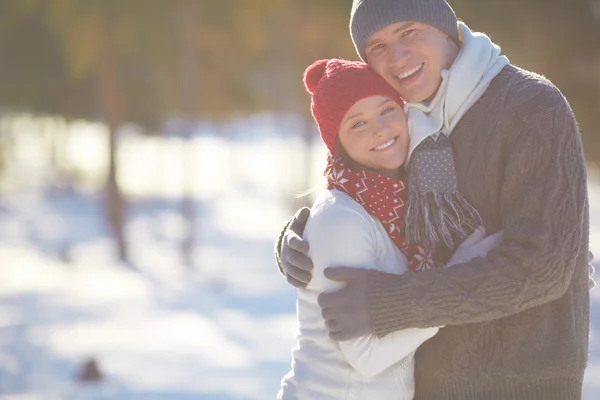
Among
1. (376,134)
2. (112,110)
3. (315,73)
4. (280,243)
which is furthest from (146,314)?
(376,134)

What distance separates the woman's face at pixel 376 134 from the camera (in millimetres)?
2334

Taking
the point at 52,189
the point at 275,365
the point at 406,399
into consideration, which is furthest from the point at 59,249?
the point at 406,399

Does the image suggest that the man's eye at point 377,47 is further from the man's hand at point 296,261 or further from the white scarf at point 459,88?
the man's hand at point 296,261

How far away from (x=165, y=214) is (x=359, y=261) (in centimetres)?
2575

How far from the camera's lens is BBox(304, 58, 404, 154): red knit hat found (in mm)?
2361

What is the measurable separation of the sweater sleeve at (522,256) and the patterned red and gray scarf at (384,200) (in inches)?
6.8

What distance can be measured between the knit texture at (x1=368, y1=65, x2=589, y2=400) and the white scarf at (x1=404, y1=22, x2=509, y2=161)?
29 mm

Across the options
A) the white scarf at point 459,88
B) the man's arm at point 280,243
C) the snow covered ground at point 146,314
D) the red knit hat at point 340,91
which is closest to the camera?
the white scarf at point 459,88

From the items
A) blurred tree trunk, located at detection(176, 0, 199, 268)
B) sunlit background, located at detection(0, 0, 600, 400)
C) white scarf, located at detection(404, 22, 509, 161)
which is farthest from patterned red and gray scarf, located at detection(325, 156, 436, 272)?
blurred tree trunk, located at detection(176, 0, 199, 268)

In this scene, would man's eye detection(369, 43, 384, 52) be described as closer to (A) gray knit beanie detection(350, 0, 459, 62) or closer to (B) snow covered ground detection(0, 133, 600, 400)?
(A) gray knit beanie detection(350, 0, 459, 62)

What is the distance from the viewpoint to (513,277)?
2.04 meters

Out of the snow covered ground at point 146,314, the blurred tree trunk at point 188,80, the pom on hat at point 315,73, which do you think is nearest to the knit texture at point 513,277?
the pom on hat at point 315,73

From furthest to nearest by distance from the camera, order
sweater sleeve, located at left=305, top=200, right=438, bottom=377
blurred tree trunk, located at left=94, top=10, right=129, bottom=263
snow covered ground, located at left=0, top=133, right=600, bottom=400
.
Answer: blurred tree trunk, located at left=94, top=10, right=129, bottom=263
snow covered ground, located at left=0, top=133, right=600, bottom=400
sweater sleeve, located at left=305, top=200, right=438, bottom=377

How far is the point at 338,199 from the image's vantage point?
2205 millimetres
